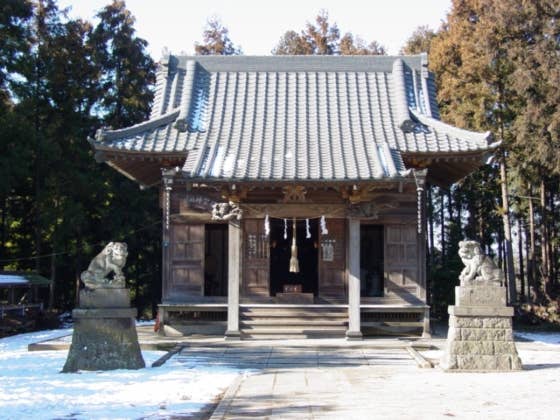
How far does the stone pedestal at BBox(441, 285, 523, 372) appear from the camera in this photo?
9.89 metres

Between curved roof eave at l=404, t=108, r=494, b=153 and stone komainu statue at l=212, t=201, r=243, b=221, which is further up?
curved roof eave at l=404, t=108, r=494, b=153

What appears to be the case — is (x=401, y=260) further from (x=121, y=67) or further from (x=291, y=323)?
(x=121, y=67)

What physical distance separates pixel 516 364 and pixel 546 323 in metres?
10.8

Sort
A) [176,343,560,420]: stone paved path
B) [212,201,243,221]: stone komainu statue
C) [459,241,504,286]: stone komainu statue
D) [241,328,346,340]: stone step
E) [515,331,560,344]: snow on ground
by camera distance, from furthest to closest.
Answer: [515,331,560,344]: snow on ground → [241,328,346,340]: stone step → [212,201,243,221]: stone komainu statue → [459,241,504,286]: stone komainu statue → [176,343,560,420]: stone paved path

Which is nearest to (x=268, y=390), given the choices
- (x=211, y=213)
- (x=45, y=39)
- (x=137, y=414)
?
(x=137, y=414)

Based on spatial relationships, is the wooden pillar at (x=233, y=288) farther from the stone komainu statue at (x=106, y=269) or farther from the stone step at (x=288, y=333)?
the stone komainu statue at (x=106, y=269)

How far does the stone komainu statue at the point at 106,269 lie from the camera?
1016 cm

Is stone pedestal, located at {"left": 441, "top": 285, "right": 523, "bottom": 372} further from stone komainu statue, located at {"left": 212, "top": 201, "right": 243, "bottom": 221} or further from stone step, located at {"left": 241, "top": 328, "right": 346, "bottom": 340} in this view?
stone komainu statue, located at {"left": 212, "top": 201, "right": 243, "bottom": 221}

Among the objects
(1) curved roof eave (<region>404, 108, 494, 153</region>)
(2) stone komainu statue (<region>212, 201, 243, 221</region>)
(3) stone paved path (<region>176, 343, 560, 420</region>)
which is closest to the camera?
(3) stone paved path (<region>176, 343, 560, 420</region>)

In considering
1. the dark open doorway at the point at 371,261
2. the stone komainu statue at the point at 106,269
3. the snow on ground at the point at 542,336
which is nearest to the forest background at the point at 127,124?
the snow on ground at the point at 542,336

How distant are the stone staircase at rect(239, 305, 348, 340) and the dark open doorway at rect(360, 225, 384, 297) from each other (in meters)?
2.55

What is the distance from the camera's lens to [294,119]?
15812 mm

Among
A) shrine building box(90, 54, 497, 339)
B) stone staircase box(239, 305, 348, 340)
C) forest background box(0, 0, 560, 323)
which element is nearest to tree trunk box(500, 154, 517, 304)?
forest background box(0, 0, 560, 323)

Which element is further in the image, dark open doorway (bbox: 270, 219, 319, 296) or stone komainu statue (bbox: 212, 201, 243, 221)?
dark open doorway (bbox: 270, 219, 319, 296)
